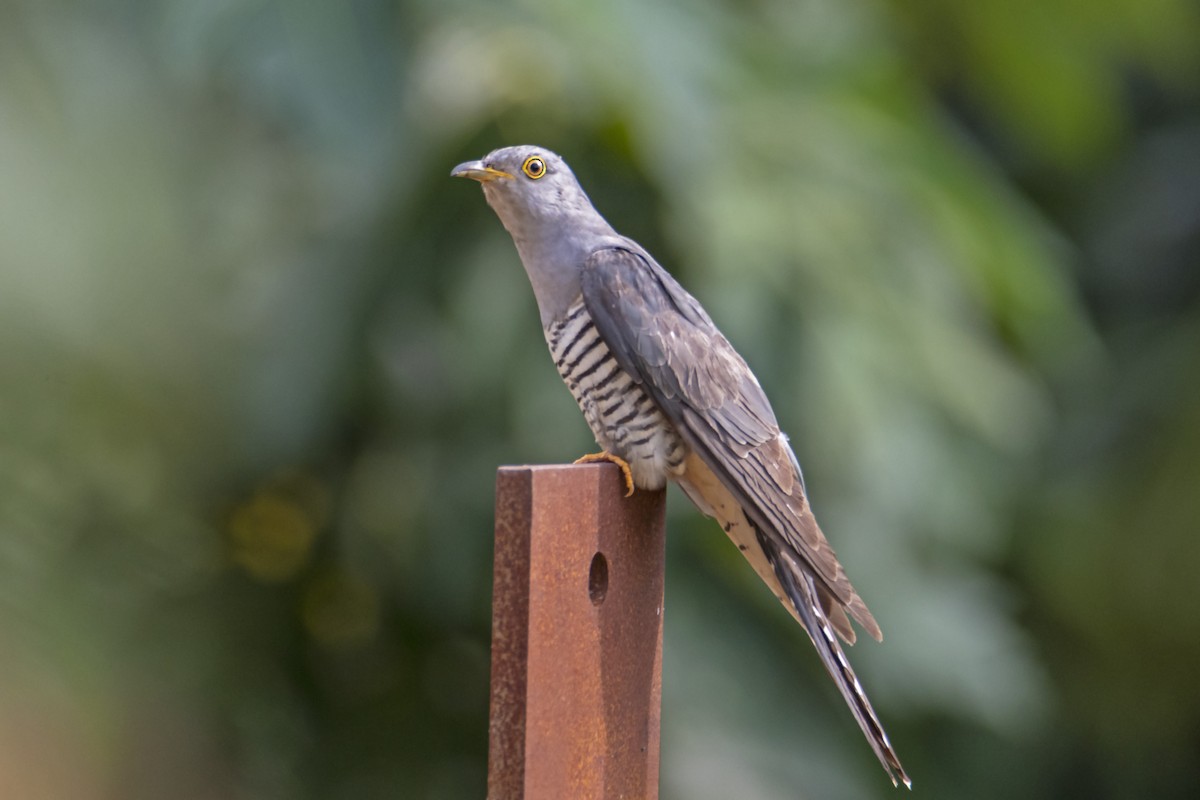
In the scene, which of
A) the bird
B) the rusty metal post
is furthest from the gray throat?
the rusty metal post

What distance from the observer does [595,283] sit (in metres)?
2.71

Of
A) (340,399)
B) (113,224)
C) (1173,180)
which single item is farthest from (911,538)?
(1173,180)

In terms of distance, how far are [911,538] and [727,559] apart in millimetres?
714

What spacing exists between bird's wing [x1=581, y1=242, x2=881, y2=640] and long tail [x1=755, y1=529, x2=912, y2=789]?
0.8 inches

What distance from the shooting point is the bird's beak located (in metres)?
2.68

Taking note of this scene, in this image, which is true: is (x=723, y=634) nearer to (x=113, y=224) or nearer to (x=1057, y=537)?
(x=113, y=224)

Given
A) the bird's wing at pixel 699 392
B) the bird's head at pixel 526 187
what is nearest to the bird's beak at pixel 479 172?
the bird's head at pixel 526 187

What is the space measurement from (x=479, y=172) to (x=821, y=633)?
1139 millimetres

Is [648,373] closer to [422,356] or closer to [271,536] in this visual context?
[422,356]

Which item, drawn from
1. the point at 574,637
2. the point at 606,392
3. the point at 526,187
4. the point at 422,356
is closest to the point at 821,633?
the point at 606,392

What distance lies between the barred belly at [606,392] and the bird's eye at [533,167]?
10.8 inches

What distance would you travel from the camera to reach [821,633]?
2.59 m

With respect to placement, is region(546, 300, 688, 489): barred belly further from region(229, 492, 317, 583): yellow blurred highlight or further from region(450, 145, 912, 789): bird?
region(229, 492, 317, 583): yellow blurred highlight

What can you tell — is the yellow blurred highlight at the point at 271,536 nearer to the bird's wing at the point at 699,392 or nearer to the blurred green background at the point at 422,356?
the blurred green background at the point at 422,356
